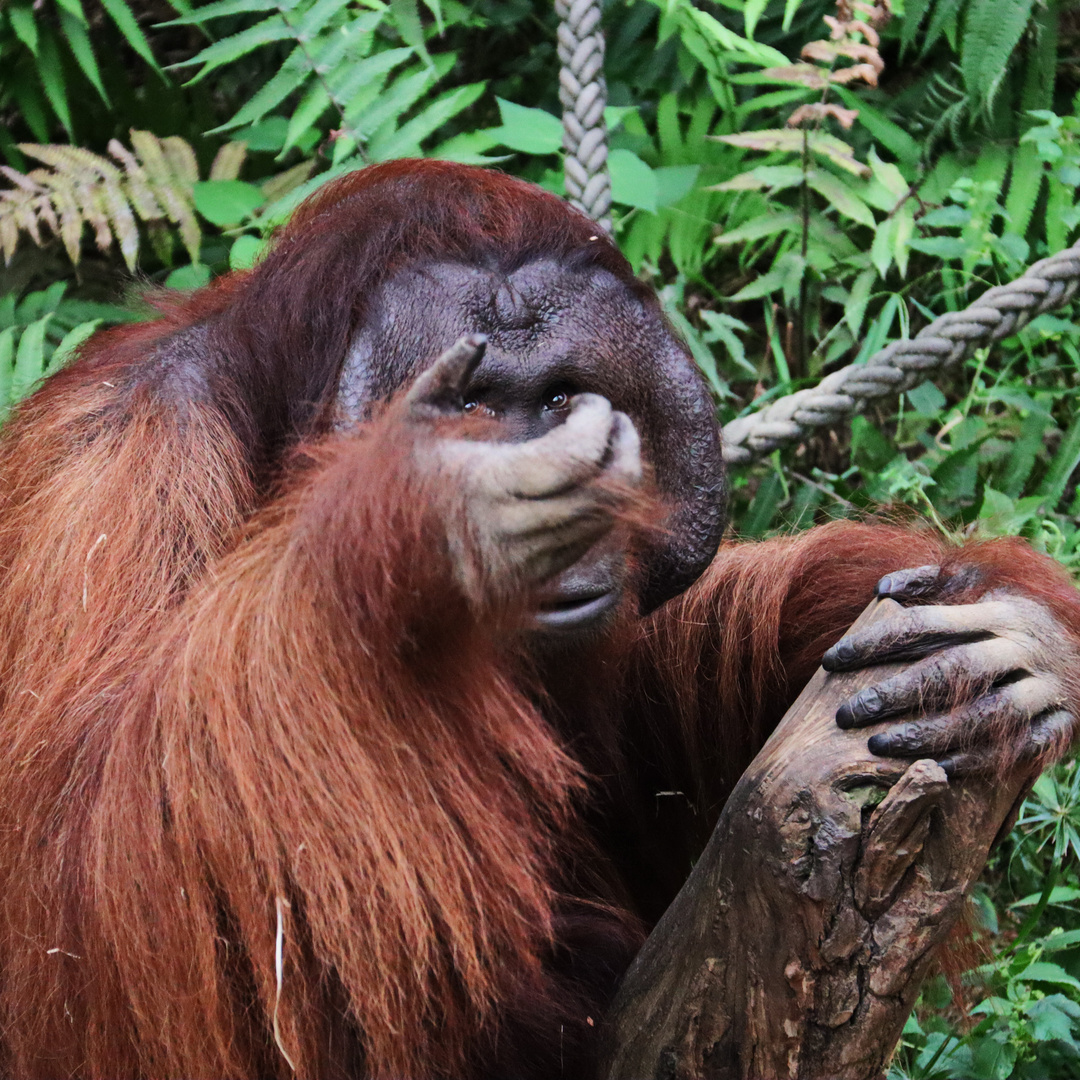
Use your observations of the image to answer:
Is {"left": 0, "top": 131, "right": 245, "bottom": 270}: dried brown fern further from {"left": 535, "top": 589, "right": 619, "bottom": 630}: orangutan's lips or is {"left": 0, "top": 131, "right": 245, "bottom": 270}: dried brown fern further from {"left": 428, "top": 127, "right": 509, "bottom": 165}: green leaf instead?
{"left": 535, "top": 589, "right": 619, "bottom": 630}: orangutan's lips

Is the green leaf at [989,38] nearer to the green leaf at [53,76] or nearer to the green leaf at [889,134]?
the green leaf at [889,134]

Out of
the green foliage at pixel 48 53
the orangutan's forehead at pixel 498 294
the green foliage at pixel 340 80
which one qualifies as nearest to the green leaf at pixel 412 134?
the green foliage at pixel 340 80

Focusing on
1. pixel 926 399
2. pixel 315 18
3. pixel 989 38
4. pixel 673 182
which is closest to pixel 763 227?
pixel 673 182

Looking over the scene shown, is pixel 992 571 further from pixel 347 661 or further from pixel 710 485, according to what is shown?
pixel 347 661

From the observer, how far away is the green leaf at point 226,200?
361cm

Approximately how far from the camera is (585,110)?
3162 mm

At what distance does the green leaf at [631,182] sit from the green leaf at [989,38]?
40.0 inches

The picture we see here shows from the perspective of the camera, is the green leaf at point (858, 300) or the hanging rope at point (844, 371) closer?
the hanging rope at point (844, 371)

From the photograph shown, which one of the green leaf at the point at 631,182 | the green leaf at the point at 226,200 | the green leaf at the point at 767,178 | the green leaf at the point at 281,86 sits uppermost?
the green leaf at the point at 281,86

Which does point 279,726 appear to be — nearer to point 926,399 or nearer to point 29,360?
point 29,360

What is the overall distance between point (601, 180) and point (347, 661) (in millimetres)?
1806

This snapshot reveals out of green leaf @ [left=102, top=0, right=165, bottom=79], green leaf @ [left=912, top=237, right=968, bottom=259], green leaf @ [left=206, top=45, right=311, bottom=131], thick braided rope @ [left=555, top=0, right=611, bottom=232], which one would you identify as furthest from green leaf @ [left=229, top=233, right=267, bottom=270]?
green leaf @ [left=912, top=237, right=968, bottom=259]

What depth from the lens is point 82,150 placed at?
3.85 meters

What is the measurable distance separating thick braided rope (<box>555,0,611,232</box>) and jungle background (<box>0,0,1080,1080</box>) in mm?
201
